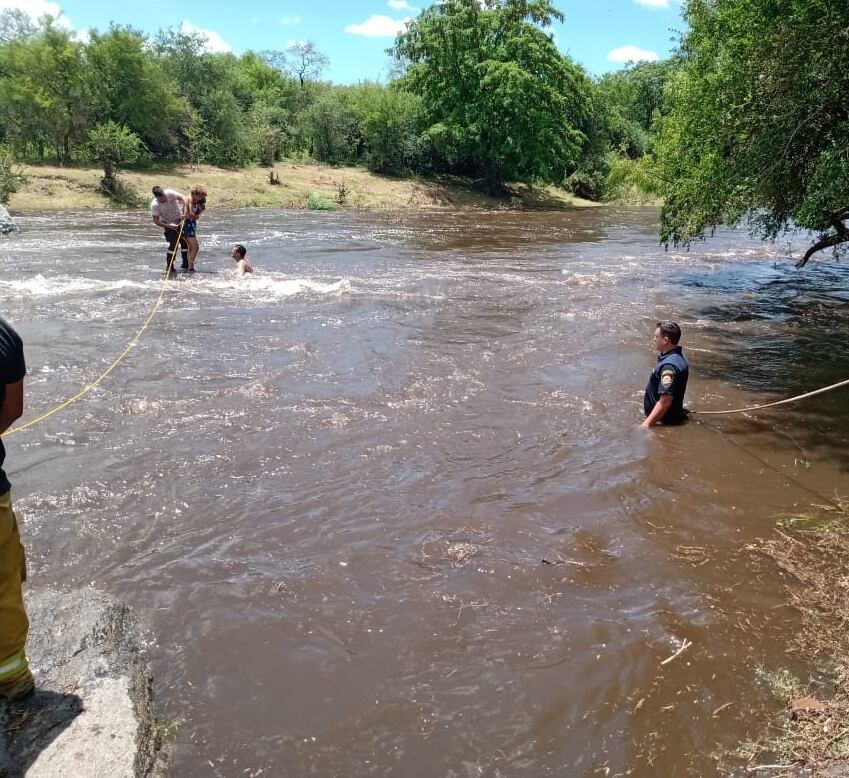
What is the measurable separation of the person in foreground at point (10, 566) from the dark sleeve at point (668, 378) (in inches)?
223

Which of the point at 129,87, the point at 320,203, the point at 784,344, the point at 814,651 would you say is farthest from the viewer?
the point at 129,87

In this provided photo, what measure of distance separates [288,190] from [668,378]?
31.7 metres

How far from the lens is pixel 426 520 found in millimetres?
5332

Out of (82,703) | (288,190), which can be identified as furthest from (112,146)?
(82,703)

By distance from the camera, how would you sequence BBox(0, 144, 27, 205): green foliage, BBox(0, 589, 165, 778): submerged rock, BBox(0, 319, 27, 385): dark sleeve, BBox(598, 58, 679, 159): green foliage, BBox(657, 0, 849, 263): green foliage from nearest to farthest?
BBox(0, 589, 165, 778): submerged rock → BBox(0, 319, 27, 385): dark sleeve → BBox(657, 0, 849, 263): green foliage → BBox(0, 144, 27, 205): green foliage → BBox(598, 58, 679, 159): green foliage

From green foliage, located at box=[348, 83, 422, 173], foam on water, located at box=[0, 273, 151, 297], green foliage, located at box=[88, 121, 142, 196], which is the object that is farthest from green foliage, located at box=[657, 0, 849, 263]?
green foliage, located at box=[348, 83, 422, 173]

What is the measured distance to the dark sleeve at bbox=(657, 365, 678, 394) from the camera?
6.87 m

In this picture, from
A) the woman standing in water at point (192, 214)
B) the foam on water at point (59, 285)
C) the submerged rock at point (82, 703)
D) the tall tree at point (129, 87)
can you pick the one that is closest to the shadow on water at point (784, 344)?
the submerged rock at point (82, 703)

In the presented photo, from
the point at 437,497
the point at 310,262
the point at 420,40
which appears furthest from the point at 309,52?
the point at 437,497

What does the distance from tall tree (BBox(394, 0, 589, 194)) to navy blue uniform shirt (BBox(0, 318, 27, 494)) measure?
38.4m

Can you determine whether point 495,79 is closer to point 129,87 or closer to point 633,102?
point 129,87

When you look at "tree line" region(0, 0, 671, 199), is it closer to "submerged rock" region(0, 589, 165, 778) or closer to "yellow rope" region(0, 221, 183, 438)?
"yellow rope" region(0, 221, 183, 438)

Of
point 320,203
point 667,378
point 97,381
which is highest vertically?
point 320,203

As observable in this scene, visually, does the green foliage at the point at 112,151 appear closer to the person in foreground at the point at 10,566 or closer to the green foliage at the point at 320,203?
the green foliage at the point at 320,203
